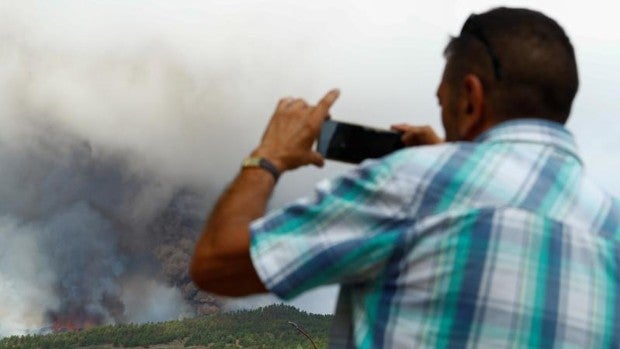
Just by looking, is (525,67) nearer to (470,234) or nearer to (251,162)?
(470,234)

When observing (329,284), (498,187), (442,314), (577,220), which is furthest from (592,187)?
(329,284)

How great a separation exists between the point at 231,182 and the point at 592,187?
48.0 inches

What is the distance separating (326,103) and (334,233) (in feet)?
2.08

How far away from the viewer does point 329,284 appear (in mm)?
3045

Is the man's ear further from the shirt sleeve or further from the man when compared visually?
the shirt sleeve

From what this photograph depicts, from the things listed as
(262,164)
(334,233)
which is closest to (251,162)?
(262,164)

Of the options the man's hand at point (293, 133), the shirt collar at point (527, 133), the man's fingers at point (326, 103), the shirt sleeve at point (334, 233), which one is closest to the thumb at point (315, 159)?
the man's hand at point (293, 133)

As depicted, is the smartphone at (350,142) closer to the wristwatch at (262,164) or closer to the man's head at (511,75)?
the wristwatch at (262,164)

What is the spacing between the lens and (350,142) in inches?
137

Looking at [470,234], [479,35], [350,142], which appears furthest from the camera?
[350,142]

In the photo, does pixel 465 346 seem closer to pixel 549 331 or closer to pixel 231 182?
pixel 549 331

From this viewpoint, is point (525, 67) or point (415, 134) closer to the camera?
point (525, 67)

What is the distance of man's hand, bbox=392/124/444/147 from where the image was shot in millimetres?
3797

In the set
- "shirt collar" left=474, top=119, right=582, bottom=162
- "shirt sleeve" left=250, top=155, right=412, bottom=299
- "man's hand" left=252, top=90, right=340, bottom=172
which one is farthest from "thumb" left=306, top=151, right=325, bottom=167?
"shirt collar" left=474, top=119, right=582, bottom=162
